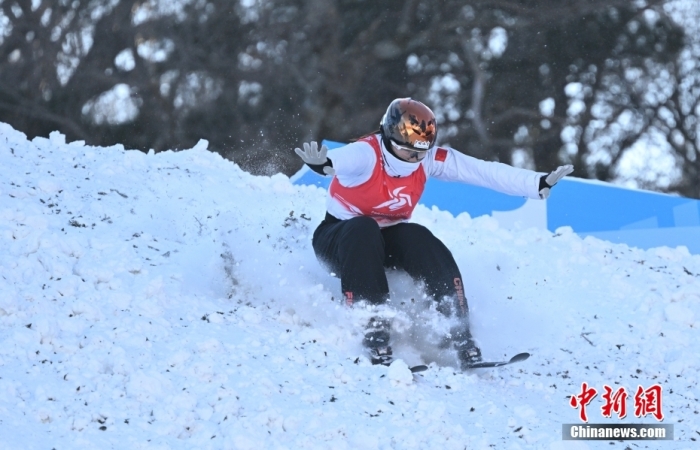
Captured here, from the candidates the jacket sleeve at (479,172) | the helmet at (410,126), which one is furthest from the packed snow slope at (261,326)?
the helmet at (410,126)

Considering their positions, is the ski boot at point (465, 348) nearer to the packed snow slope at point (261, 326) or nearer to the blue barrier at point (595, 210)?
the packed snow slope at point (261, 326)

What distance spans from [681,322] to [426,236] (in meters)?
1.75

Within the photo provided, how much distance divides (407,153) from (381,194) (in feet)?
0.83

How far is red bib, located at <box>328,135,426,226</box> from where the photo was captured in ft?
16.1

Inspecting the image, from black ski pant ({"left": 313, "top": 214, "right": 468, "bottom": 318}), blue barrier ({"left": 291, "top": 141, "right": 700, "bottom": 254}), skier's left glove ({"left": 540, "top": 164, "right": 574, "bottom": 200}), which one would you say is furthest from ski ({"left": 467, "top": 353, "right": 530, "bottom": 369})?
blue barrier ({"left": 291, "top": 141, "right": 700, "bottom": 254})

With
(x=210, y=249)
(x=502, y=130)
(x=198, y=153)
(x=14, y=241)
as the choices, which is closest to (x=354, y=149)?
(x=210, y=249)

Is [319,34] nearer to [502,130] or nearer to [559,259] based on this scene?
[502,130]

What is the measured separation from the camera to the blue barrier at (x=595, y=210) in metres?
7.91

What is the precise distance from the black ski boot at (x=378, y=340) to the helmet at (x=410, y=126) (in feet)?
2.74

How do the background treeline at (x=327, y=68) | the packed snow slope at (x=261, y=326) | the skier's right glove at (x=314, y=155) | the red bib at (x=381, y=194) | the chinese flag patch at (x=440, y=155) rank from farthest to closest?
the background treeline at (x=327, y=68)
the chinese flag patch at (x=440, y=155)
the red bib at (x=381, y=194)
the skier's right glove at (x=314, y=155)
the packed snow slope at (x=261, y=326)

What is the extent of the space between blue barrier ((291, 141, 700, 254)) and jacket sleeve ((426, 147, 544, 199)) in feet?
9.45

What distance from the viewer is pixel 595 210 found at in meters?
8.09

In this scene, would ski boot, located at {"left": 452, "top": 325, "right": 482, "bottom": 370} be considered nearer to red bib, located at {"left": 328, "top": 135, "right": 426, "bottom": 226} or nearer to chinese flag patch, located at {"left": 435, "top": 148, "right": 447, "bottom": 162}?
red bib, located at {"left": 328, "top": 135, "right": 426, "bottom": 226}

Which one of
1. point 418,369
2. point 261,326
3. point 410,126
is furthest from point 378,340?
point 410,126
